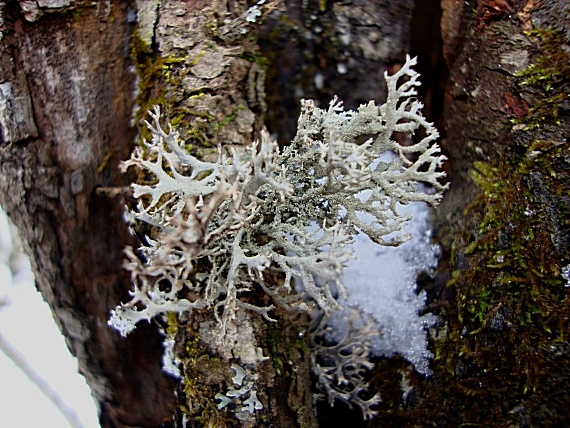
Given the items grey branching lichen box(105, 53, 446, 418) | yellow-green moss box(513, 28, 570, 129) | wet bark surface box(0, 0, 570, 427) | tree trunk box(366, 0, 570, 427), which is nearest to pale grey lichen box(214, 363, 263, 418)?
wet bark surface box(0, 0, 570, 427)

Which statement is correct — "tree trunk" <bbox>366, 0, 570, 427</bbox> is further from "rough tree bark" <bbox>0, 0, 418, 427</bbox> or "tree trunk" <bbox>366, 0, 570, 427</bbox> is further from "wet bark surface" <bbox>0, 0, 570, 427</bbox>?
"rough tree bark" <bbox>0, 0, 418, 427</bbox>

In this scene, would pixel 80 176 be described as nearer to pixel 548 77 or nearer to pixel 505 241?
pixel 505 241

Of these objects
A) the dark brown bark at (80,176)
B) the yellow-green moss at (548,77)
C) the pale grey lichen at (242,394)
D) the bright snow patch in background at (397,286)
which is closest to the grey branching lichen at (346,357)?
the bright snow patch in background at (397,286)

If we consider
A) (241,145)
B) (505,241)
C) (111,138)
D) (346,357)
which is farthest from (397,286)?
(111,138)

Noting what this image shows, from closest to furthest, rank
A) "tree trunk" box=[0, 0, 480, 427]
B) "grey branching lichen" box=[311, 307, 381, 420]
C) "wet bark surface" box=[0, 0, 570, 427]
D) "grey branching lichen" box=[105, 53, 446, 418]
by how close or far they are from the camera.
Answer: "grey branching lichen" box=[105, 53, 446, 418], "wet bark surface" box=[0, 0, 570, 427], "tree trunk" box=[0, 0, 480, 427], "grey branching lichen" box=[311, 307, 381, 420]

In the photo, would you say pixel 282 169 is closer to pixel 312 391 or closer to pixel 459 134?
pixel 459 134

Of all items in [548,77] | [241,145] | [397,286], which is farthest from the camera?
[397,286]
